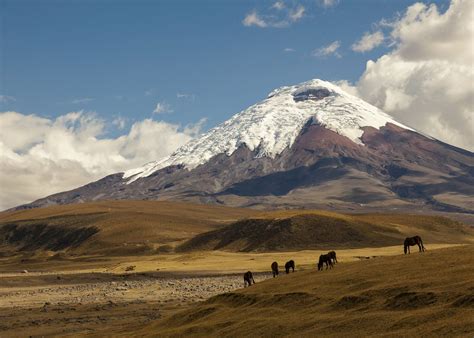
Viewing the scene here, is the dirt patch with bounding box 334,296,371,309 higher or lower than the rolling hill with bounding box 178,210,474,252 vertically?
lower

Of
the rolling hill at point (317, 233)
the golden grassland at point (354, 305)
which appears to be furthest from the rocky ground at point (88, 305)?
the rolling hill at point (317, 233)

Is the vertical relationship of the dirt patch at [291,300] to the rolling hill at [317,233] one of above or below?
below

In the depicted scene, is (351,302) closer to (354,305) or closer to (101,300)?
(354,305)

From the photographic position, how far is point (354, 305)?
29.6 m

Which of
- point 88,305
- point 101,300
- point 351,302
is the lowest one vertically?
point 88,305

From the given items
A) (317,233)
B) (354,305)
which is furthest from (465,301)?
(317,233)

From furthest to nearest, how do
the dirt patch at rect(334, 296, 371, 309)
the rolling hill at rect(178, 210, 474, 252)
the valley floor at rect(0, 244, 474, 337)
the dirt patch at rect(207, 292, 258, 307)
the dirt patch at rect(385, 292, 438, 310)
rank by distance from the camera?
1. the rolling hill at rect(178, 210, 474, 252)
2. the valley floor at rect(0, 244, 474, 337)
3. the dirt patch at rect(207, 292, 258, 307)
4. the dirt patch at rect(334, 296, 371, 309)
5. the dirt patch at rect(385, 292, 438, 310)

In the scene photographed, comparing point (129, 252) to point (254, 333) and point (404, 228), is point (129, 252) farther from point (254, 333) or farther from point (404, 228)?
point (254, 333)

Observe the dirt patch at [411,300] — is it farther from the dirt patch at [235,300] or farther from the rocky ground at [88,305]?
the rocky ground at [88,305]

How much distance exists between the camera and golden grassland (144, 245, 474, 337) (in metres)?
24.8

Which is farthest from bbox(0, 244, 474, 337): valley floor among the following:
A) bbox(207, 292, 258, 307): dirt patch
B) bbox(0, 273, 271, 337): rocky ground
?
bbox(207, 292, 258, 307): dirt patch

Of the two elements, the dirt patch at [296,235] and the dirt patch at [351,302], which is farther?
the dirt patch at [296,235]

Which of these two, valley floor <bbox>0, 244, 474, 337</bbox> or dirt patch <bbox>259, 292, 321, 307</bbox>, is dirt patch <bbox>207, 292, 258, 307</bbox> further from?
valley floor <bbox>0, 244, 474, 337</bbox>

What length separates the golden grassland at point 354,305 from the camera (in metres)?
24.8
